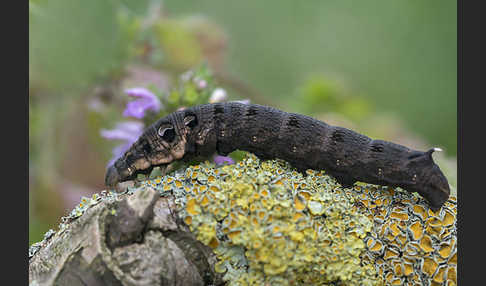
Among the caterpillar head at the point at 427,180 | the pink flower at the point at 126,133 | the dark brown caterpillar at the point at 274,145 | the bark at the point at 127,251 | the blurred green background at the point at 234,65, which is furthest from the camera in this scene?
the blurred green background at the point at 234,65

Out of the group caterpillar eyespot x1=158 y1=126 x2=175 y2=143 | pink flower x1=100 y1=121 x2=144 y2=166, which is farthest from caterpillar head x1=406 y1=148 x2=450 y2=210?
pink flower x1=100 y1=121 x2=144 y2=166

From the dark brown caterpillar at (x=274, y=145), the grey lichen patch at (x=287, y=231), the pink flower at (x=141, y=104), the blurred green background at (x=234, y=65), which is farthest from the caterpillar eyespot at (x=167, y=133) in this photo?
the blurred green background at (x=234, y=65)

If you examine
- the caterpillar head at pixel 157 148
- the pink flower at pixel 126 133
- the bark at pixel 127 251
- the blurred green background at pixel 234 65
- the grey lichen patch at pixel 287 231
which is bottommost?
the bark at pixel 127 251

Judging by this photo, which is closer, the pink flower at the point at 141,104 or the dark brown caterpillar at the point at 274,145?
the dark brown caterpillar at the point at 274,145

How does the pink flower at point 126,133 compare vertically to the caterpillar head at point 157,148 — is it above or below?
above

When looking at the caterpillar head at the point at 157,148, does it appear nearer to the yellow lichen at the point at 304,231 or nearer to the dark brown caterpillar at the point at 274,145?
the dark brown caterpillar at the point at 274,145

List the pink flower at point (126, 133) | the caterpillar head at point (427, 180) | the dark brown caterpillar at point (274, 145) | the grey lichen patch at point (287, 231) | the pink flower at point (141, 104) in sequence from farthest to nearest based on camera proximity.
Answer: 1. the pink flower at point (126, 133)
2. the pink flower at point (141, 104)
3. the dark brown caterpillar at point (274, 145)
4. the caterpillar head at point (427, 180)
5. the grey lichen patch at point (287, 231)
